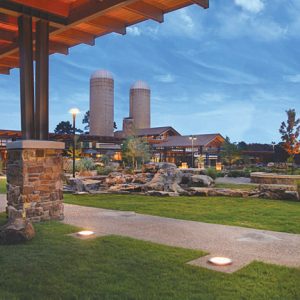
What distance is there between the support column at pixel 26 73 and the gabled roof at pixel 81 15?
231 millimetres

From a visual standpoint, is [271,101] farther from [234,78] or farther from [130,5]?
[130,5]

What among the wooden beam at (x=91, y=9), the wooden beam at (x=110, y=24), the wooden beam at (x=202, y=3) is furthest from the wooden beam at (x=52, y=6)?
the wooden beam at (x=202, y=3)

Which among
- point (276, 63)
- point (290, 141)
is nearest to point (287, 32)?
point (276, 63)

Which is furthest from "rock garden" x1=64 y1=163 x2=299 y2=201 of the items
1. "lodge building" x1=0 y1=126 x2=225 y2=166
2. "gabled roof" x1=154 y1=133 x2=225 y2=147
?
"gabled roof" x1=154 y1=133 x2=225 y2=147

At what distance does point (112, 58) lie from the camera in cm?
14188

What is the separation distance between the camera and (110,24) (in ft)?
24.5

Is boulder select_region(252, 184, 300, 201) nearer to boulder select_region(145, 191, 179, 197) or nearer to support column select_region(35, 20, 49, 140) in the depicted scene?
boulder select_region(145, 191, 179, 197)

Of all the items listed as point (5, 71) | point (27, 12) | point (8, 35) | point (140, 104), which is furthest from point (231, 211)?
point (140, 104)

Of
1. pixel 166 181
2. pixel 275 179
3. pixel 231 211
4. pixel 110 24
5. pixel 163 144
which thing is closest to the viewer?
pixel 110 24

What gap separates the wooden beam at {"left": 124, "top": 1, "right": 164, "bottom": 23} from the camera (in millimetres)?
6449

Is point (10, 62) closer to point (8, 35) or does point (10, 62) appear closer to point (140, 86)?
point (8, 35)

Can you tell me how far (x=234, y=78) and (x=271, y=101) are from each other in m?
16.1

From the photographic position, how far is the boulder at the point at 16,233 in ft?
18.0

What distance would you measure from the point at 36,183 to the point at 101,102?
47.6 metres
